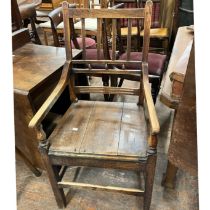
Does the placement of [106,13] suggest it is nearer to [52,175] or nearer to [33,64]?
[33,64]

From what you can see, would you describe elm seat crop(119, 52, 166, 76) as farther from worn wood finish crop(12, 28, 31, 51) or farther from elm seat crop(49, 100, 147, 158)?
worn wood finish crop(12, 28, 31, 51)

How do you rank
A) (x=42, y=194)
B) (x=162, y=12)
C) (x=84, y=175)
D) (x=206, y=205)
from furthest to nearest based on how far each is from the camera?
(x=162, y=12) → (x=84, y=175) → (x=42, y=194) → (x=206, y=205)

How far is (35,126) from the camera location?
976mm

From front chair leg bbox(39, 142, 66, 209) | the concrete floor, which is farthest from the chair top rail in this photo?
the concrete floor

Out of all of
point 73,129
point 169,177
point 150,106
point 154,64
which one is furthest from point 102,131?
point 154,64

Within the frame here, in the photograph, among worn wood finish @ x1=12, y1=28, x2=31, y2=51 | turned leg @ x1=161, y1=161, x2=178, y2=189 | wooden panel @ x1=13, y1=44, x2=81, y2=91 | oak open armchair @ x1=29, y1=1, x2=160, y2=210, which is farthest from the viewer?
worn wood finish @ x1=12, y1=28, x2=31, y2=51

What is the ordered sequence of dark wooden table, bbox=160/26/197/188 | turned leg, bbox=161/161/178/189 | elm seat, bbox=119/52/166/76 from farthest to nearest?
elm seat, bbox=119/52/166/76, turned leg, bbox=161/161/178/189, dark wooden table, bbox=160/26/197/188

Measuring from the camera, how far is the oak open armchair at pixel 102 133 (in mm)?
1039

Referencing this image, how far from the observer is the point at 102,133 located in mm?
1166

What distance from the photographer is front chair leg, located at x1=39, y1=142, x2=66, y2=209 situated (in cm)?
106

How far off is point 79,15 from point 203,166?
99cm

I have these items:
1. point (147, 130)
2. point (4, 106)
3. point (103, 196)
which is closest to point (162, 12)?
point (147, 130)

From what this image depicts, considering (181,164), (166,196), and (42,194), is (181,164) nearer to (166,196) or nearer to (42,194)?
(166,196)

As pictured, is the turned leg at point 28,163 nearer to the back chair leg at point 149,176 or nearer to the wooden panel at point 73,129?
the wooden panel at point 73,129
